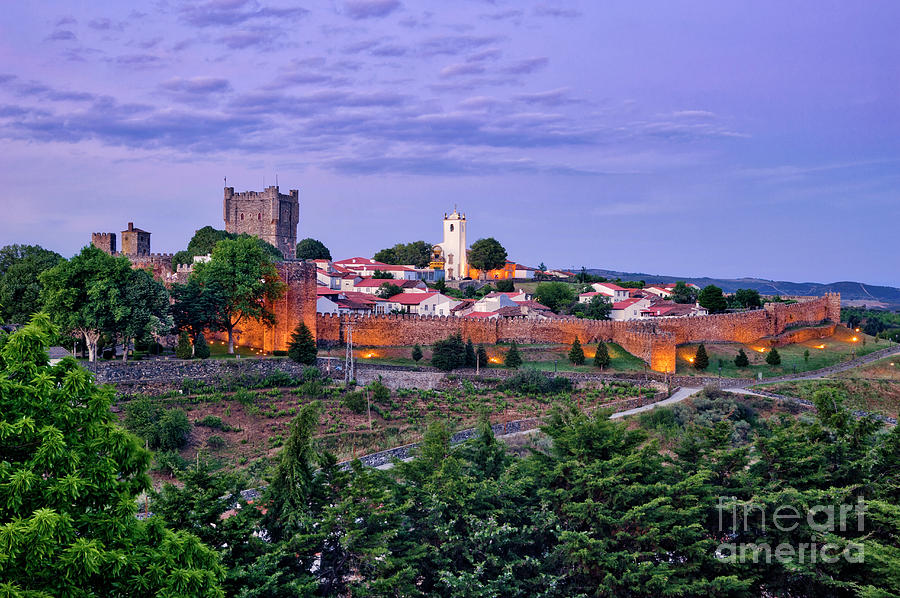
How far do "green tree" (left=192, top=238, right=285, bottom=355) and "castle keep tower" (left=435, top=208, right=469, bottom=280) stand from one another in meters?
41.4

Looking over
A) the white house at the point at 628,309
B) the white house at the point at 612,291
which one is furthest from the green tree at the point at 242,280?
the white house at the point at 612,291

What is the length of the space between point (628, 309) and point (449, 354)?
18823 millimetres

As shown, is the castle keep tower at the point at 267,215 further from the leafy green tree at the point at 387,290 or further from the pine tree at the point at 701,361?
the pine tree at the point at 701,361

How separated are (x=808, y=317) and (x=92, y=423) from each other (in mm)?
51926

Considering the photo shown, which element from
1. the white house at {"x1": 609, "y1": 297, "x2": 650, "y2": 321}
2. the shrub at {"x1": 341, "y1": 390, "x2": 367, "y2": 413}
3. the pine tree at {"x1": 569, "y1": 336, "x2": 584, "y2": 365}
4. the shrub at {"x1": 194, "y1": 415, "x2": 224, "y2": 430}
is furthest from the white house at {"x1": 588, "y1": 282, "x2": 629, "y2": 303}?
the shrub at {"x1": 194, "y1": 415, "x2": 224, "y2": 430}

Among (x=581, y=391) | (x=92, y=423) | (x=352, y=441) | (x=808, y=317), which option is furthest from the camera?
(x=808, y=317)

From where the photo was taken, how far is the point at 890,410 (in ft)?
116

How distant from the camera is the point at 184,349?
29125 millimetres

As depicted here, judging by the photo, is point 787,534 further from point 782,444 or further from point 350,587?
point 350,587

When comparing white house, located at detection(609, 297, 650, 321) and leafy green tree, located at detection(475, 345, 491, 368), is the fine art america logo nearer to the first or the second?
leafy green tree, located at detection(475, 345, 491, 368)

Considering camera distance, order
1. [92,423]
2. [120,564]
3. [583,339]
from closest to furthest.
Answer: [120,564]
[92,423]
[583,339]

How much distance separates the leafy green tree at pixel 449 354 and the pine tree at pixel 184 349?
11649 mm

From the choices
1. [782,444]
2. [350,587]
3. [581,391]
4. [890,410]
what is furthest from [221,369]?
[890,410]

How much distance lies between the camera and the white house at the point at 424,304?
170 feet
